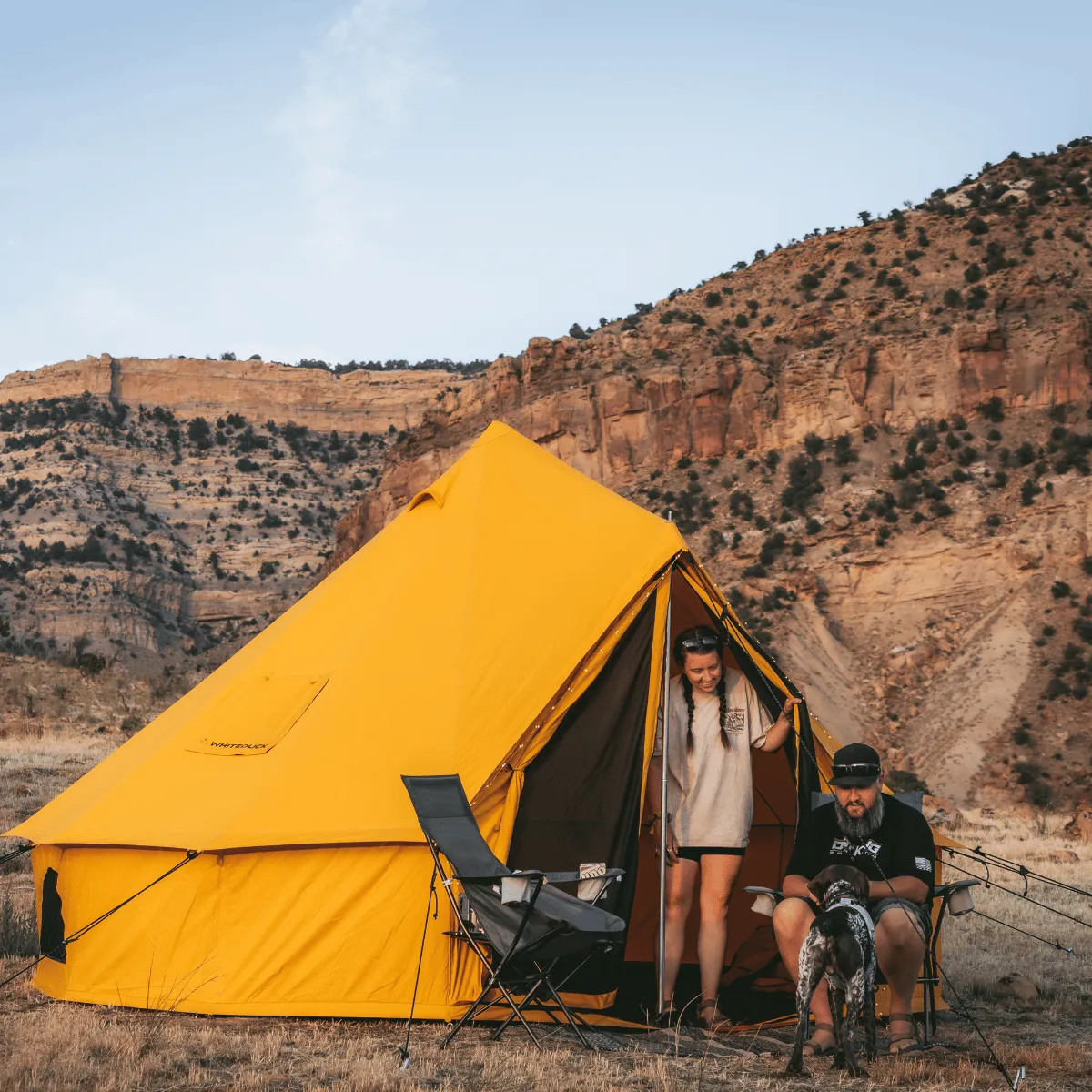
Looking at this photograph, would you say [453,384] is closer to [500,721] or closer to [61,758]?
[61,758]

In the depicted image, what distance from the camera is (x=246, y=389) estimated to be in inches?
3403

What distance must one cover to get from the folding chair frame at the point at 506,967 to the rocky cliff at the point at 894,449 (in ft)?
84.9

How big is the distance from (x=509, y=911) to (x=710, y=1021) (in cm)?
158

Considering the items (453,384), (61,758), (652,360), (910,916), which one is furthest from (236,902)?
(453,384)

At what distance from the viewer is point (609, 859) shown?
6652mm

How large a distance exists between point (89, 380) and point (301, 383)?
13.7 m

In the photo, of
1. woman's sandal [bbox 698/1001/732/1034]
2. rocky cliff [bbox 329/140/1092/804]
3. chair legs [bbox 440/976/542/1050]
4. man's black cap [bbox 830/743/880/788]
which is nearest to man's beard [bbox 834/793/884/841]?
man's black cap [bbox 830/743/880/788]

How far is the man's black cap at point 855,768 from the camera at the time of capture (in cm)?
593

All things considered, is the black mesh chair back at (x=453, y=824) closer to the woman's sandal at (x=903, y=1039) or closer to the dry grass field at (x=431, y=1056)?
the dry grass field at (x=431, y=1056)

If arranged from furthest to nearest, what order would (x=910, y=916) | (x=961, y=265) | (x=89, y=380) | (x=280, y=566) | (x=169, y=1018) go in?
(x=89, y=380) < (x=280, y=566) < (x=961, y=265) < (x=169, y=1018) < (x=910, y=916)

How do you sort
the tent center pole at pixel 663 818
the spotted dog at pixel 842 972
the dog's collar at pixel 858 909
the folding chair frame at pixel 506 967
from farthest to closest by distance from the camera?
the tent center pole at pixel 663 818 < the folding chair frame at pixel 506 967 < the dog's collar at pixel 858 909 < the spotted dog at pixel 842 972

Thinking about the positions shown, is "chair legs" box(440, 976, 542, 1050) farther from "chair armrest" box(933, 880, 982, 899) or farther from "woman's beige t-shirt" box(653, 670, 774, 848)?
"chair armrest" box(933, 880, 982, 899)

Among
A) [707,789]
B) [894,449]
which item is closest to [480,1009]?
[707,789]

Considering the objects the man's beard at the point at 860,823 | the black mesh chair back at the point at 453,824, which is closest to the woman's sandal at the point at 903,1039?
the man's beard at the point at 860,823
